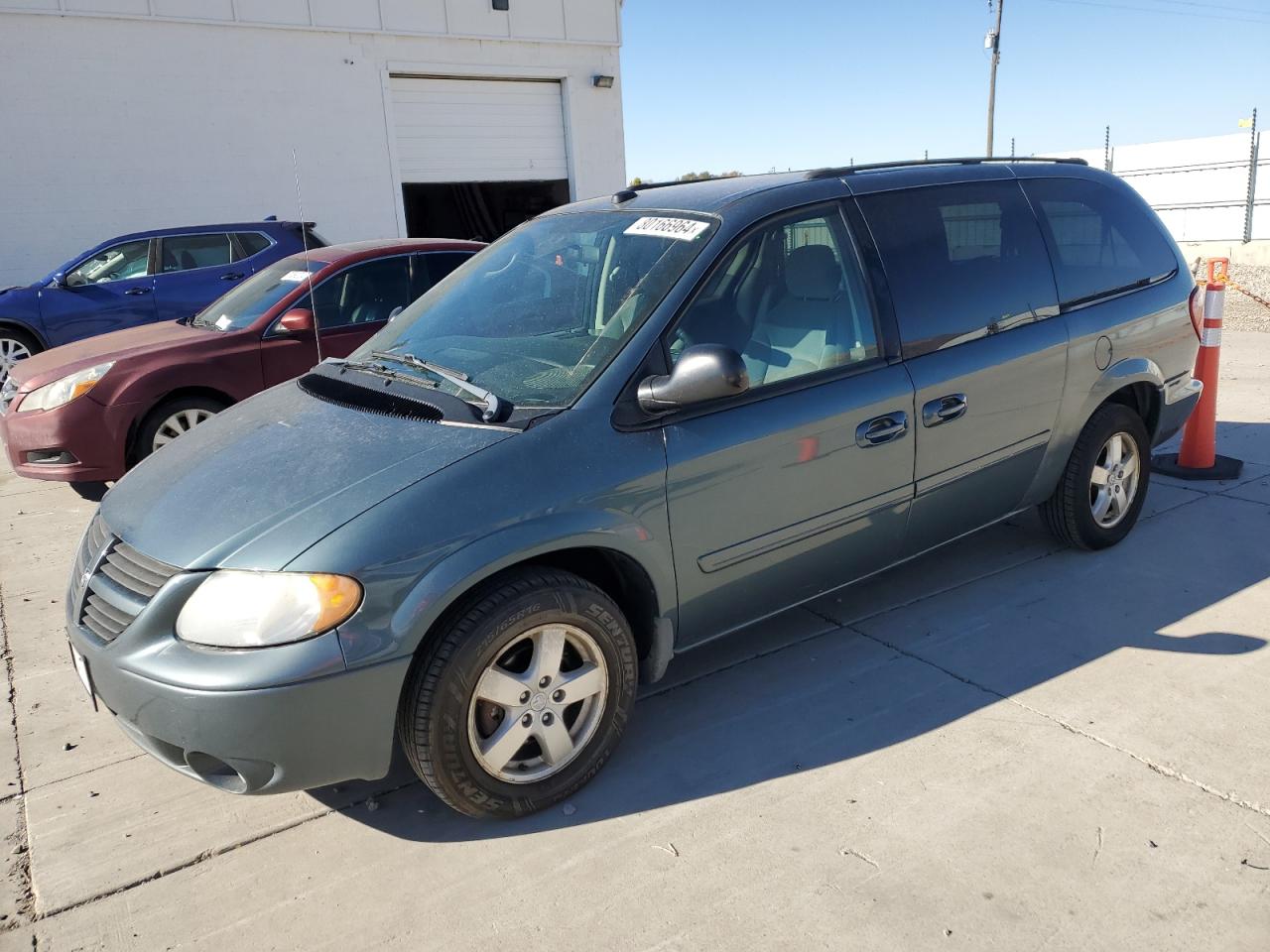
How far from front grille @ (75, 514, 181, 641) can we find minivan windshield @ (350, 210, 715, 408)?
102 centimetres

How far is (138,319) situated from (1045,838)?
9.72 metres

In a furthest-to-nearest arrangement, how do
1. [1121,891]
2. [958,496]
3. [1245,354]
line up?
[1245,354] → [958,496] → [1121,891]

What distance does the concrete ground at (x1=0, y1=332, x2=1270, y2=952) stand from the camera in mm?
2438

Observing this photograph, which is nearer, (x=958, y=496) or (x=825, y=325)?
(x=825, y=325)

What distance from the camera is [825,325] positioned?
11.3 feet

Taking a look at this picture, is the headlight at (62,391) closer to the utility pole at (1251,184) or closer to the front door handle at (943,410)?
the front door handle at (943,410)

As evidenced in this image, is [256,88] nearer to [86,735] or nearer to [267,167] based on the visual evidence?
[267,167]

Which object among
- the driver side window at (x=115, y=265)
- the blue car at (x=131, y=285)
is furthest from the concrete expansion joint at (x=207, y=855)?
the driver side window at (x=115, y=265)

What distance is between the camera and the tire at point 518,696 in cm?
260

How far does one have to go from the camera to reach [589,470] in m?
2.80

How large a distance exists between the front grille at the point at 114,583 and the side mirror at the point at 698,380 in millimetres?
1426

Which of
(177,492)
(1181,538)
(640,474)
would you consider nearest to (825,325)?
(640,474)

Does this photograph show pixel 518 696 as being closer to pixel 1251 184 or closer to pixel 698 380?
pixel 698 380

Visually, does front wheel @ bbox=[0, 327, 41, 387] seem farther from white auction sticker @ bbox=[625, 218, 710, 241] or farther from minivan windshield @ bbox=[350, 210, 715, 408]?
white auction sticker @ bbox=[625, 218, 710, 241]
